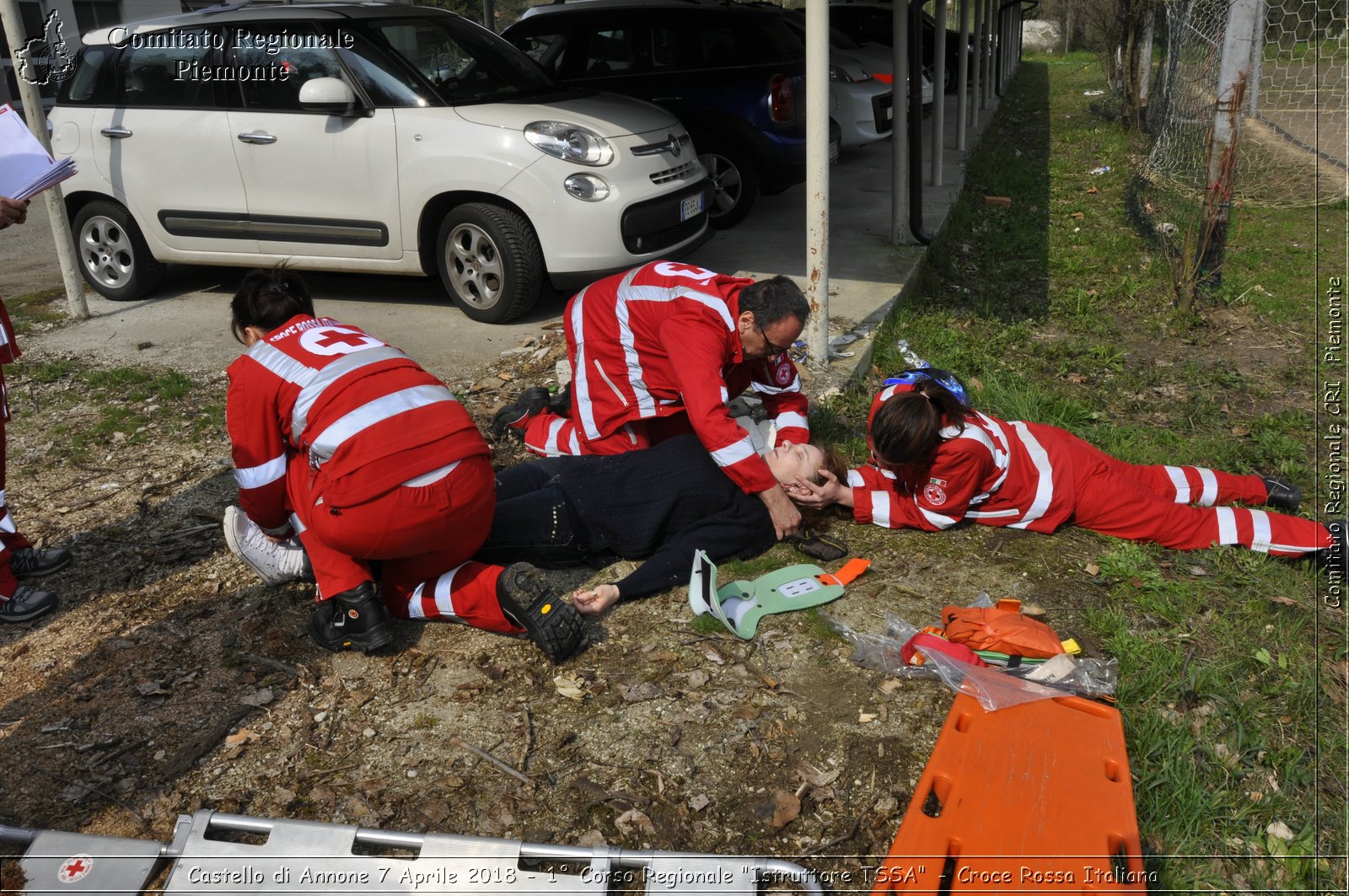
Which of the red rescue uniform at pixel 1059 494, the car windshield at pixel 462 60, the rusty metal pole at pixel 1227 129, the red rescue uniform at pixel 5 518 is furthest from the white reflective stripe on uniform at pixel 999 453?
the car windshield at pixel 462 60

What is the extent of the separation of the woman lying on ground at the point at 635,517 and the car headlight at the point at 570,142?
2.78m

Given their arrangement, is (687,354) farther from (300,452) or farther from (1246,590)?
(1246,590)

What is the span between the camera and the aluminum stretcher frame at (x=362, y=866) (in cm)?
241

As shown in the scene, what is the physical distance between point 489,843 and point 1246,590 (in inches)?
111

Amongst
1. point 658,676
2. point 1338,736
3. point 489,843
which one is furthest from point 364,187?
point 1338,736

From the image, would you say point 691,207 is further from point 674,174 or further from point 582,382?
point 582,382

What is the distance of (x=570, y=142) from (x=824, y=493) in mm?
3169

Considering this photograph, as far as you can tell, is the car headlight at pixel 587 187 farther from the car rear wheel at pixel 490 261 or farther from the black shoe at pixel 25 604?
the black shoe at pixel 25 604

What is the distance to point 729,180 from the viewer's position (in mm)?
8695

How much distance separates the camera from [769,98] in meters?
8.41

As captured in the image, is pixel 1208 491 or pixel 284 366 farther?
pixel 1208 491

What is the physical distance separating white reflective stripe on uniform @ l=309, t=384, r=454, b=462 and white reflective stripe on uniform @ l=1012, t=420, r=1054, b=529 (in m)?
2.38

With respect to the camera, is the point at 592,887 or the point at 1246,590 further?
the point at 1246,590

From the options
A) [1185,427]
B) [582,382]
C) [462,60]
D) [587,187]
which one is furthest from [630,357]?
[462,60]
